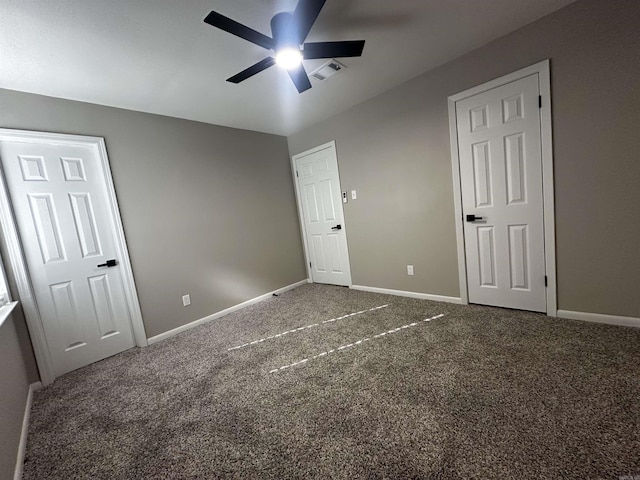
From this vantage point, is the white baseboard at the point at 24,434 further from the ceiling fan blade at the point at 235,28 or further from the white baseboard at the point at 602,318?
the white baseboard at the point at 602,318

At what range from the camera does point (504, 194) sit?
2406 mm

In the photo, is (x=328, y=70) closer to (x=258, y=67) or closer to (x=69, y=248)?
(x=258, y=67)

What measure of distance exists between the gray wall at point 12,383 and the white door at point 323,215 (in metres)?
3.24

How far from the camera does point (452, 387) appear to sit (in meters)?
1.59

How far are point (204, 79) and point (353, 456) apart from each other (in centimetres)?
300

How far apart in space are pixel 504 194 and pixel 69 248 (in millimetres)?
4120

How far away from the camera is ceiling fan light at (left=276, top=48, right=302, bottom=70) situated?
1.71m

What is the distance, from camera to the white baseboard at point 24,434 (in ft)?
4.40

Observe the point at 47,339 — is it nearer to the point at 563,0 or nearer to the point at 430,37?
the point at 430,37

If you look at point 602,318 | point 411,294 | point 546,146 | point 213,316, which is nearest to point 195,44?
point 213,316

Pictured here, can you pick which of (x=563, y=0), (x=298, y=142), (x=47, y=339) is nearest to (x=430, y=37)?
(x=563, y=0)

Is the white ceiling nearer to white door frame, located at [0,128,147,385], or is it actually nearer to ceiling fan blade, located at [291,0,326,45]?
ceiling fan blade, located at [291,0,326,45]

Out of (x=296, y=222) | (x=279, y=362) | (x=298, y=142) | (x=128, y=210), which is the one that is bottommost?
(x=279, y=362)

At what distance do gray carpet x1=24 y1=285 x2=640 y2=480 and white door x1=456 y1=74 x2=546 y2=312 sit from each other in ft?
1.03
